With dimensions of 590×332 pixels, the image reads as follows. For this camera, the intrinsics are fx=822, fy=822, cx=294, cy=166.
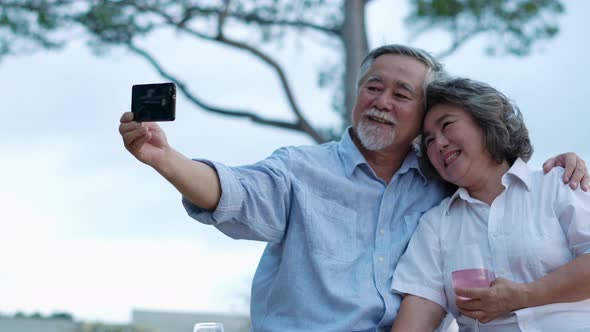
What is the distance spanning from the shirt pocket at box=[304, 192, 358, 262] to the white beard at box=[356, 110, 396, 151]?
252 millimetres

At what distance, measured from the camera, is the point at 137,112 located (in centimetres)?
226

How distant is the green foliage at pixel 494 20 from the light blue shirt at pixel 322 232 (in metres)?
5.45

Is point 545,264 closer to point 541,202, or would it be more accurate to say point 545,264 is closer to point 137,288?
point 541,202

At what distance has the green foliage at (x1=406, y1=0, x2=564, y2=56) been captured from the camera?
8180mm

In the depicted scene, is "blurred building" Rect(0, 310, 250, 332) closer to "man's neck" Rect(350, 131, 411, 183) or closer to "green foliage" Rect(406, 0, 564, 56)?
"green foliage" Rect(406, 0, 564, 56)

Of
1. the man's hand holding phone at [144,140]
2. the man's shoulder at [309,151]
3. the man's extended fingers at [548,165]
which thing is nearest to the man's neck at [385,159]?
the man's shoulder at [309,151]

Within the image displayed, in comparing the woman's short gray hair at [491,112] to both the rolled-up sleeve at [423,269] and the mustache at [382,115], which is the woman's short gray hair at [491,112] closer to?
the mustache at [382,115]

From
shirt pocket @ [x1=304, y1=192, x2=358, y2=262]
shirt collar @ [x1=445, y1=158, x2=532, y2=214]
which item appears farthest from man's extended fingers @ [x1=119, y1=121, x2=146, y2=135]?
shirt collar @ [x1=445, y1=158, x2=532, y2=214]

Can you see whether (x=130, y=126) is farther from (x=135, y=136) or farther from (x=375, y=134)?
(x=375, y=134)

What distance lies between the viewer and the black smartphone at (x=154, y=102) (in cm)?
222

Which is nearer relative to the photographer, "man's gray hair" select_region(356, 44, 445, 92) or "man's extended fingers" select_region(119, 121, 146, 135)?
"man's extended fingers" select_region(119, 121, 146, 135)

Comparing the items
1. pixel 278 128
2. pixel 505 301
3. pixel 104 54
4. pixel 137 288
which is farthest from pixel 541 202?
pixel 137 288

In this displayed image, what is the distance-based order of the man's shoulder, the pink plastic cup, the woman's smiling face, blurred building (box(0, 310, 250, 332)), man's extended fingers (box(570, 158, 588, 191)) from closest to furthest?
the pink plastic cup < man's extended fingers (box(570, 158, 588, 191)) < the woman's smiling face < the man's shoulder < blurred building (box(0, 310, 250, 332))

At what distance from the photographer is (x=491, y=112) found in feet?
9.36
